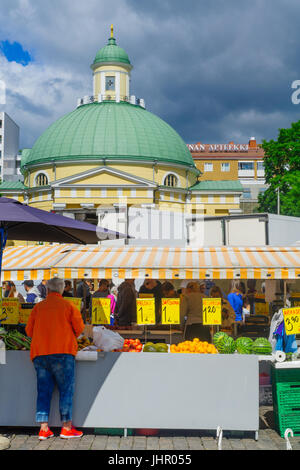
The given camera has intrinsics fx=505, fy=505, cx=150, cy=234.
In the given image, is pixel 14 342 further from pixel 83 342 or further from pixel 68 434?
pixel 68 434

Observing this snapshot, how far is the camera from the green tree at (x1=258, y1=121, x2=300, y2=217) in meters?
37.7

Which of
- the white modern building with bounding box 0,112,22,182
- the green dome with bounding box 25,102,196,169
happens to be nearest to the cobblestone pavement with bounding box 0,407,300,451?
the green dome with bounding box 25,102,196,169

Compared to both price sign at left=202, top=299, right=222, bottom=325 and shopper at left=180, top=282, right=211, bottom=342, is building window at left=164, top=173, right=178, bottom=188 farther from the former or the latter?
price sign at left=202, top=299, right=222, bottom=325

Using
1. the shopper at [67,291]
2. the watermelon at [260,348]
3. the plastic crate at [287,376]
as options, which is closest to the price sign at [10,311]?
the watermelon at [260,348]

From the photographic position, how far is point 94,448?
6051 mm

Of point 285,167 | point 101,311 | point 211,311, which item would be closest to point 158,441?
point 101,311

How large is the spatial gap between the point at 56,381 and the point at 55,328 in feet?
2.37

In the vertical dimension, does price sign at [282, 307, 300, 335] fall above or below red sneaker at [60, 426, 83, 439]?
above

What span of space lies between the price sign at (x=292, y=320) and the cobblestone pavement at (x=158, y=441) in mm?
1369

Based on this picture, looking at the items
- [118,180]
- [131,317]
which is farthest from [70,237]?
[118,180]

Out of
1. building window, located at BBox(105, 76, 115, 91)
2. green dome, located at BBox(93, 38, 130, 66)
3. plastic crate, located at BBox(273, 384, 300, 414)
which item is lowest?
plastic crate, located at BBox(273, 384, 300, 414)

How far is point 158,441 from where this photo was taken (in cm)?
637

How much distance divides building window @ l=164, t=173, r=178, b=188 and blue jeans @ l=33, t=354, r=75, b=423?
4235 cm
